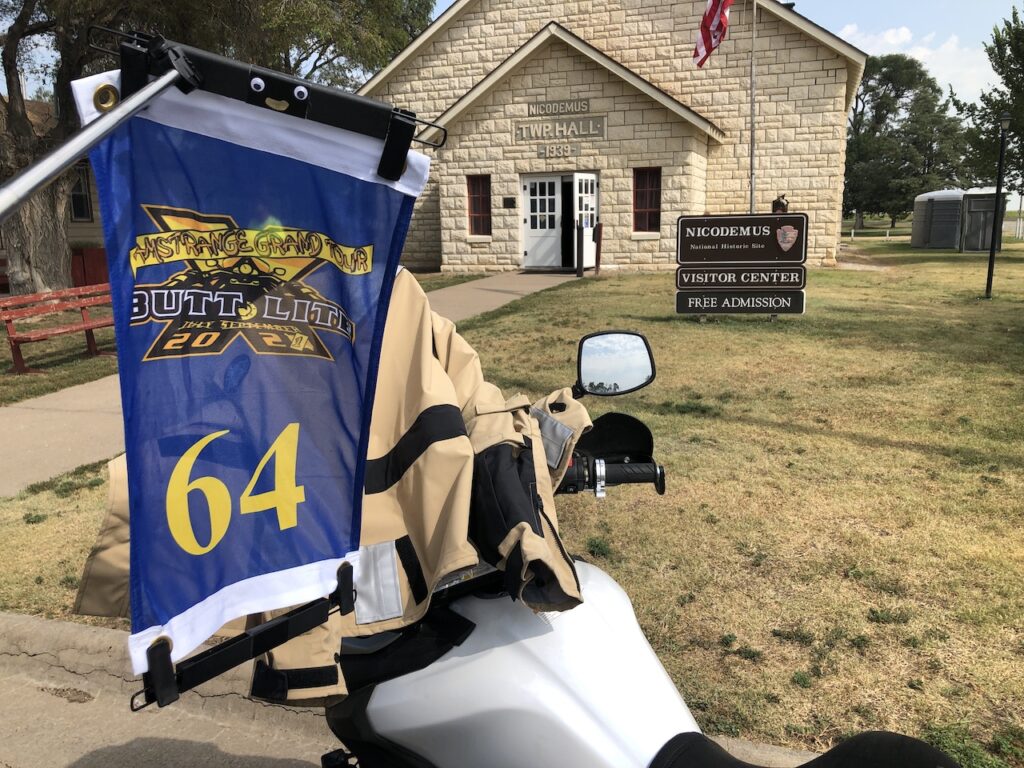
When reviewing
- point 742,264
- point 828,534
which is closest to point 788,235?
point 742,264

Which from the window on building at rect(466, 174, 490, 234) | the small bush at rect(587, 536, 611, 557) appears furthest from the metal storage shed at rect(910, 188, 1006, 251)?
the small bush at rect(587, 536, 611, 557)

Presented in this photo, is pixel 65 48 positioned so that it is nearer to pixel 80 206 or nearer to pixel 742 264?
pixel 80 206

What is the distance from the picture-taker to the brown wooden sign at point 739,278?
1052 cm

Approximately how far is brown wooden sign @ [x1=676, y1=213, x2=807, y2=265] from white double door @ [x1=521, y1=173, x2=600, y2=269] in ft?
26.7

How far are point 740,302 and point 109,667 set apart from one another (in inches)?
364

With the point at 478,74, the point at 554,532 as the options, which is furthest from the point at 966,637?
the point at 478,74

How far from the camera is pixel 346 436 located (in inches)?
52.4

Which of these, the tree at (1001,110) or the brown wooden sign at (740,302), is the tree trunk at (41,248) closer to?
the brown wooden sign at (740,302)

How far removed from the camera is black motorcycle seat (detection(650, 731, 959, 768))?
1168 mm

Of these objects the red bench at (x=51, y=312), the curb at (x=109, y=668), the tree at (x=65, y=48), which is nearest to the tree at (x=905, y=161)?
the tree at (x=65, y=48)

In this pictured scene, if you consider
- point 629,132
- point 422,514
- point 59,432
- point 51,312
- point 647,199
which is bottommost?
point 59,432

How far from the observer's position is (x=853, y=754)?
4.01 feet

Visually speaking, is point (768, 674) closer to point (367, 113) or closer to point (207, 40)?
point (367, 113)

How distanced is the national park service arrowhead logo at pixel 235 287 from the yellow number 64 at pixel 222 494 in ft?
0.50
